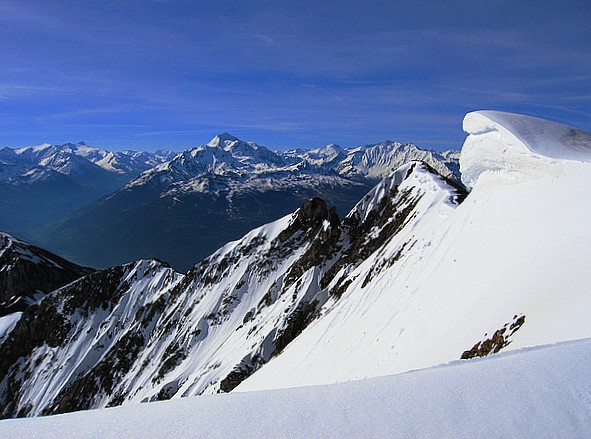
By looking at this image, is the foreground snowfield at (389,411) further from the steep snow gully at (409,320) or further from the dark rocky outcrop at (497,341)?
the dark rocky outcrop at (497,341)

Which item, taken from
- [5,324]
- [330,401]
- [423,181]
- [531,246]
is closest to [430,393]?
[330,401]

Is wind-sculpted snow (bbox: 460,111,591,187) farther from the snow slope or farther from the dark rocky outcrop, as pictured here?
the dark rocky outcrop

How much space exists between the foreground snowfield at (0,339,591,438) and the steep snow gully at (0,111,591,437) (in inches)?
0.8

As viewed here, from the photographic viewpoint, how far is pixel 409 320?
21078 millimetres

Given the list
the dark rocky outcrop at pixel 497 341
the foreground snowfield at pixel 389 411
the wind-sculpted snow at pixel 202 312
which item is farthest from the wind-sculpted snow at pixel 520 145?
the foreground snowfield at pixel 389 411

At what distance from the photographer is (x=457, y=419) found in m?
4.09

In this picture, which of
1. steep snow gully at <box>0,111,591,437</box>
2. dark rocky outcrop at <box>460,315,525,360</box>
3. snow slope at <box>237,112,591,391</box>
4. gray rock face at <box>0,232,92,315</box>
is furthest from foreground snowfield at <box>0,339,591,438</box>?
gray rock face at <box>0,232,92,315</box>

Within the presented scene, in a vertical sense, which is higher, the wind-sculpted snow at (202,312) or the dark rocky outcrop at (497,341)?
the dark rocky outcrop at (497,341)

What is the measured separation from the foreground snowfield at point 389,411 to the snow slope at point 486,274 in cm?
510

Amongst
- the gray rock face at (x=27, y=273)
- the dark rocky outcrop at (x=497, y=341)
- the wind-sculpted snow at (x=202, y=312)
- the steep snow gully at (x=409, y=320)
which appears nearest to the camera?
the steep snow gully at (x=409, y=320)

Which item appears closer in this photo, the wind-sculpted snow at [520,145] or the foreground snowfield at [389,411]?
the foreground snowfield at [389,411]

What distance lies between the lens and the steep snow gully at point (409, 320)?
4285 millimetres

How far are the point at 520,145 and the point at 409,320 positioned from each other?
11.7 meters

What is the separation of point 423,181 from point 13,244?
164076 millimetres
